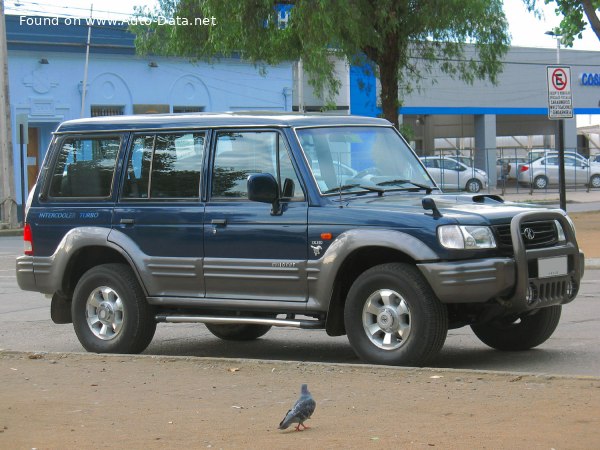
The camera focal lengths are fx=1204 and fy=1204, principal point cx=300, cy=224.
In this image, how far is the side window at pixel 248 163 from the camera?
954 cm

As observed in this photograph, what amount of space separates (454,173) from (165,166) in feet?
132

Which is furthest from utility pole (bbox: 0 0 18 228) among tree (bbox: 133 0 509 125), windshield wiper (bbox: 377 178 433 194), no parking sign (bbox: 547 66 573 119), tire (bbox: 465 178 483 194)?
windshield wiper (bbox: 377 178 433 194)

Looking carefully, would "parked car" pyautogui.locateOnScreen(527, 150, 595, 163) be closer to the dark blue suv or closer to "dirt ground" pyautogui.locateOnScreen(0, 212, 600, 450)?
the dark blue suv

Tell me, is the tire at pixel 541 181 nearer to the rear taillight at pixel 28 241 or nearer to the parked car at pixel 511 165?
the parked car at pixel 511 165

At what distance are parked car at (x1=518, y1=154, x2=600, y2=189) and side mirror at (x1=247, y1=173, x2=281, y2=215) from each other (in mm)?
42569

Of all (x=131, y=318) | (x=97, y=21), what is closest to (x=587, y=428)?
(x=131, y=318)

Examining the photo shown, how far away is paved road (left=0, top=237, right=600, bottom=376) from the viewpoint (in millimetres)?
9488

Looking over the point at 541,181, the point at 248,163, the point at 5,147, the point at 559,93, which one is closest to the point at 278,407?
the point at 248,163

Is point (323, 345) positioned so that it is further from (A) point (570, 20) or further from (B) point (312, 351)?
(A) point (570, 20)

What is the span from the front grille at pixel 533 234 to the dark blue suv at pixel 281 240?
0.04ft

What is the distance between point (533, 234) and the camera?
9.08 meters

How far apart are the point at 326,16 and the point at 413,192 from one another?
1560cm

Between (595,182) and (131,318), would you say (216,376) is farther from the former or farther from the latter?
(595,182)

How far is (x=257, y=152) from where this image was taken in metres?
9.77
